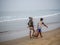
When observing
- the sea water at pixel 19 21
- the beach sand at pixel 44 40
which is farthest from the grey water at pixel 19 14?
the beach sand at pixel 44 40

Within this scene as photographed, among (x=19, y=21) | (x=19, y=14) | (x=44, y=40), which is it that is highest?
(x=19, y=14)

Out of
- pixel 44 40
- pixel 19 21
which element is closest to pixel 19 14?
pixel 19 21

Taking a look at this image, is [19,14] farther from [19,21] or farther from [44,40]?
[44,40]

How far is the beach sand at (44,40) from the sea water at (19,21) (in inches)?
2.6

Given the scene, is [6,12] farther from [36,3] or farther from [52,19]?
[52,19]

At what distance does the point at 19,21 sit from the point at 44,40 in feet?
1.94

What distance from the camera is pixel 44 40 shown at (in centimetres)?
228

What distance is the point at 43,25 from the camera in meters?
2.29

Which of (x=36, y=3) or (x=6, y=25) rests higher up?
(x=36, y=3)

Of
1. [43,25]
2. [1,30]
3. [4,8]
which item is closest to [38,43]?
[43,25]

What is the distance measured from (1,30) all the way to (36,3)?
76 centimetres

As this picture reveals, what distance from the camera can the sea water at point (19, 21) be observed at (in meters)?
1.99

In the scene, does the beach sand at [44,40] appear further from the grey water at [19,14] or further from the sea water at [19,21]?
the grey water at [19,14]

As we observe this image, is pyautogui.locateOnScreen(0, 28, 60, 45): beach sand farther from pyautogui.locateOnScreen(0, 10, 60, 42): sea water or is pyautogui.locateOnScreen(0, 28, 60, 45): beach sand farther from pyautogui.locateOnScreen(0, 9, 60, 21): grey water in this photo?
pyautogui.locateOnScreen(0, 9, 60, 21): grey water
